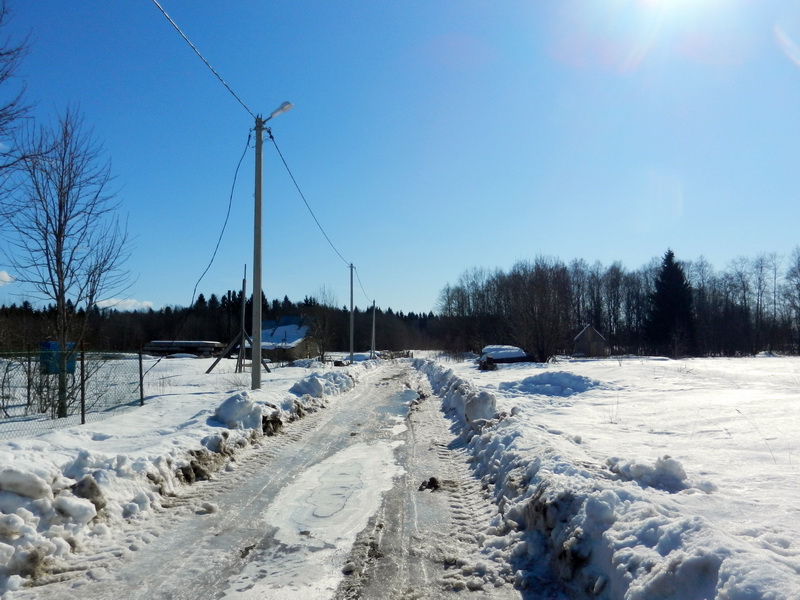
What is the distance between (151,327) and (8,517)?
273 ft

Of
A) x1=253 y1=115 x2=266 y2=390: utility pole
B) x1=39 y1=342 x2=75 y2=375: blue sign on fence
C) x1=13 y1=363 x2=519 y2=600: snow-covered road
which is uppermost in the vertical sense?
x1=253 y1=115 x2=266 y2=390: utility pole

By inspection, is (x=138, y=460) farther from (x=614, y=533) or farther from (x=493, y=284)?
(x=493, y=284)

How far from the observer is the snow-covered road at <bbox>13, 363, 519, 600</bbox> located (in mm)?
4277

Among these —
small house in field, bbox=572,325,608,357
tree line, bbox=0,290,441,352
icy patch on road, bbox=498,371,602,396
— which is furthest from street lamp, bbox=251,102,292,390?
small house in field, bbox=572,325,608,357

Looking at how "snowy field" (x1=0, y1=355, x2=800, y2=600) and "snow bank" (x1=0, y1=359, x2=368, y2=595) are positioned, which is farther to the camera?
"snow bank" (x1=0, y1=359, x2=368, y2=595)

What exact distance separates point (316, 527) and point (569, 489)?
8.33 feet

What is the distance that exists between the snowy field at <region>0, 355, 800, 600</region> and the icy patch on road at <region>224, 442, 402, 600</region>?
3.4 inches

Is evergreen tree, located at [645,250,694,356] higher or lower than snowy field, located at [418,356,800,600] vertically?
higher

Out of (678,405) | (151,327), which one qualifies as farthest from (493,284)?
(678,405)

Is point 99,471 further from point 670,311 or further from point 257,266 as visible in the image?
point 670,311

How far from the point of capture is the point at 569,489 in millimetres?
5211

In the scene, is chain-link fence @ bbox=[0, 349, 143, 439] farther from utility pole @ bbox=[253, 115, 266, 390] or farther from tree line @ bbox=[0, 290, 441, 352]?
tree line @ bbox=[0, 290, 441, 352]

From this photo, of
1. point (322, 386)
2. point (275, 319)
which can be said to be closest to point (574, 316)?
point (275, 319)

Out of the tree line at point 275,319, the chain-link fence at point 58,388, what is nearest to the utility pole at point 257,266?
the chain-link fence at point 58,388
